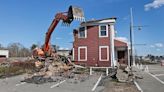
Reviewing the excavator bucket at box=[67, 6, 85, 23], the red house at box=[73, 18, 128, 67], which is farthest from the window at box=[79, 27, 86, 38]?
the excavator bucket at box=[67, 6, 85, 23]

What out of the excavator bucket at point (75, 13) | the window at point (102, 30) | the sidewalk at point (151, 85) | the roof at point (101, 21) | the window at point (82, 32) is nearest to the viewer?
the sidewalk at point (151, 85)

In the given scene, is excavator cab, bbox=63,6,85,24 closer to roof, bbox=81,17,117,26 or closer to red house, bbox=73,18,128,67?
roof, bbox=81,17,117,26

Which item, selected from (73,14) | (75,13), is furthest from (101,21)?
(73,14)

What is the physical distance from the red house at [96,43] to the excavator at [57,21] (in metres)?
2.62

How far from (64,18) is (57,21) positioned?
145 centimetres

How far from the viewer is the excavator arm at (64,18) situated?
31062mm

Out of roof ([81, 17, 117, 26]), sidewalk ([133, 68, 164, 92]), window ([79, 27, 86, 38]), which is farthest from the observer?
window ([79, 27, 86, 38])

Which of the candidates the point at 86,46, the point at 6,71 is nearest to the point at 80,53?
the point at 86,46

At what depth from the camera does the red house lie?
112 feet

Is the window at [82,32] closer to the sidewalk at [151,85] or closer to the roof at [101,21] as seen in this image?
the roof at [101,21]

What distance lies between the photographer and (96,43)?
34.7 meters

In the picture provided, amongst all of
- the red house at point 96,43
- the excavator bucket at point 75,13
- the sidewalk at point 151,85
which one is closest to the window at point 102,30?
the red house at point 96,43

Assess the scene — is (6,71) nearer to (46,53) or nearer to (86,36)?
(46,53)

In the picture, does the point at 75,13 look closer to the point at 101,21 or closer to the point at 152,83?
the point at 101,21
